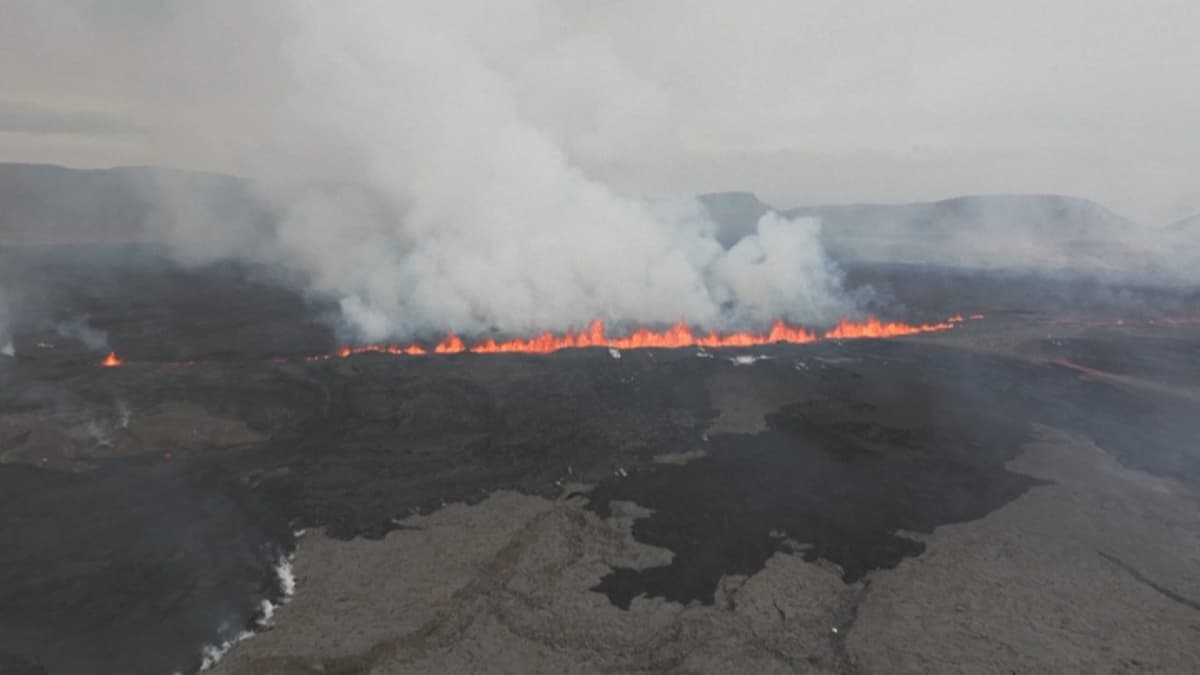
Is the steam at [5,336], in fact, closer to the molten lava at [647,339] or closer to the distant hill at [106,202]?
the molten lava at [647,339]

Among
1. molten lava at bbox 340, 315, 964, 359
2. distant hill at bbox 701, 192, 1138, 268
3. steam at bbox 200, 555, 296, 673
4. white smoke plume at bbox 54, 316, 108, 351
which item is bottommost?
steam at bbox 200, 555, 296, 673

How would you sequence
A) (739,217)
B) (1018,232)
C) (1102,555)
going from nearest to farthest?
1. (1102,555)
2. (1018,232)
3. (739,217)

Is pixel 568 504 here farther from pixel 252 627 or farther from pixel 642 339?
pixel 642 339

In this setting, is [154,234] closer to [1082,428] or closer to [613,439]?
[613,439]

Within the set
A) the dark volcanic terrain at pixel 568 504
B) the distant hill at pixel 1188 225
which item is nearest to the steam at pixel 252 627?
the dark volcanic terrain at pixel 568 504

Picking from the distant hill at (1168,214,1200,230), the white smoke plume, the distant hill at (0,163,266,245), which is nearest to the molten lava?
the white smoke plume

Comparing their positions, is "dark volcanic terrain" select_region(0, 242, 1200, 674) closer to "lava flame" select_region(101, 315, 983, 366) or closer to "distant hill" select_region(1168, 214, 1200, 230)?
"lava flame" select_region(101, 315, 983, 366)

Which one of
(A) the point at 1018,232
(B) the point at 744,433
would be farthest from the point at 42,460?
(A) the point at 1018,232

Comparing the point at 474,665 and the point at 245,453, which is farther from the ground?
the point at 245,453
